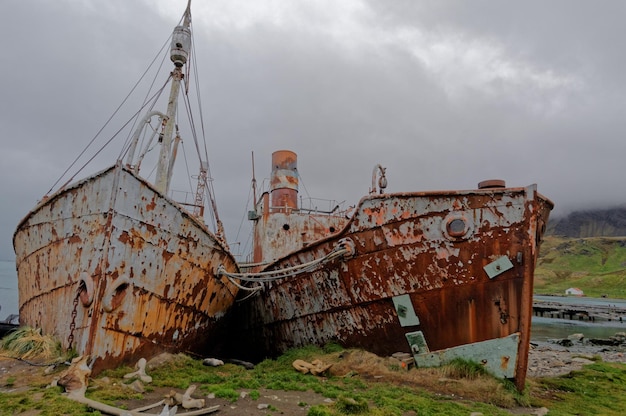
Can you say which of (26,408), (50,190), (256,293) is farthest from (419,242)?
(50,190)

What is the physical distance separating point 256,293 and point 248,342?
2.18 m

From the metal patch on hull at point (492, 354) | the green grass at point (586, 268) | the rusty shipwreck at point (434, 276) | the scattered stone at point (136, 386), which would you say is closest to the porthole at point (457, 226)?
the rusty shipwreck at point (434, 276)

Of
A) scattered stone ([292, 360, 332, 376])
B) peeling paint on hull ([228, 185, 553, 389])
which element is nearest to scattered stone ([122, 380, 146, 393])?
scattered stone ([292, 360, 332, 376])

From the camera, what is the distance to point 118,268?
6117 mm

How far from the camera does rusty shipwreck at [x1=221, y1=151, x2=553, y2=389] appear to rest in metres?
6.14

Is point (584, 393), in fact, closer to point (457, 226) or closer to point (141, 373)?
point (457, 226)

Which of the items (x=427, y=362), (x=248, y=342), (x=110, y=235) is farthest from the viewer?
(x=248, y=342)

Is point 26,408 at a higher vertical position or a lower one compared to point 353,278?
lower

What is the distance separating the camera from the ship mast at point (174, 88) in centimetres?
988

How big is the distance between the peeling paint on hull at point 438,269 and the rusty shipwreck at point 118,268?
99.6 inches

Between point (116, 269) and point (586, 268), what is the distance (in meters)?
157

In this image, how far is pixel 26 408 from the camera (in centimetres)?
414

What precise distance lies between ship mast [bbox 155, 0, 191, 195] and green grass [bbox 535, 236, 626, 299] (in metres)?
105

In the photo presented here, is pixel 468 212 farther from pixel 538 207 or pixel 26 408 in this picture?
pixel 26 408
